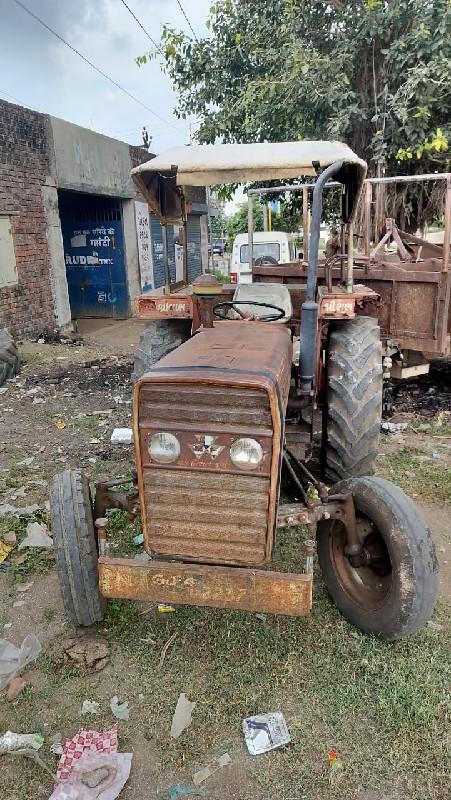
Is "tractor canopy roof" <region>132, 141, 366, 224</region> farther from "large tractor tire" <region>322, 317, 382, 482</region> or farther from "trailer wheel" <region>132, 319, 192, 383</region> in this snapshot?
"large tractor tire" <region>322, 317, 382, 482</region>

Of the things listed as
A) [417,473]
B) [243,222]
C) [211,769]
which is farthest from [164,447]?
[243,222]

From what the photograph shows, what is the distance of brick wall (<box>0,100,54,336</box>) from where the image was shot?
998cm

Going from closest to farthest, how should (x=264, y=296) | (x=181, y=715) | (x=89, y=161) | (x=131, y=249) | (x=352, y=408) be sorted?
(x=181, y=715), (x=352, y=408), (x=264, y=296), (x=89, y=161), (x=131, y=249)

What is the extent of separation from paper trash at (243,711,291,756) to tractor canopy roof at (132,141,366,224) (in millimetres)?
3265

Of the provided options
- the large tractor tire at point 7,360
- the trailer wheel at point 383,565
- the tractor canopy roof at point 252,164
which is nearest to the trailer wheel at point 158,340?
the tractor canopy roof at point 252,164

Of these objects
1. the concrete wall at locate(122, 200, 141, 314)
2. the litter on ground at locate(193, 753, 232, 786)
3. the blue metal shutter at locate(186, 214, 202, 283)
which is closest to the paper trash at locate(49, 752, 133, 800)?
the litter on ground at locate(193, 753, 232, 786)

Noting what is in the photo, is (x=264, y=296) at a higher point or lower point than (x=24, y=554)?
higher

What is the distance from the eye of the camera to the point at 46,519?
4355 mm

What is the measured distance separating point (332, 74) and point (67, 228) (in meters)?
7.80

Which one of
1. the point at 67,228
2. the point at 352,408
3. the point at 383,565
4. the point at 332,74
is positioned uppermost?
the point at 332,74

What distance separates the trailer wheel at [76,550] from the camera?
297 cm

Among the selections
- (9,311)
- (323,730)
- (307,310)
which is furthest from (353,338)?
(9,311)

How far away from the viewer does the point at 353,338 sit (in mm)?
4375

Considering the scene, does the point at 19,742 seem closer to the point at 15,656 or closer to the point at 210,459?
the point at 15,656
